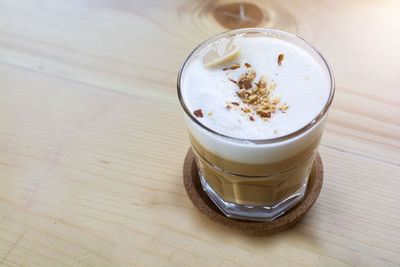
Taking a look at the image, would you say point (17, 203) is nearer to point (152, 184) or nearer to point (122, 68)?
point (152, 184)

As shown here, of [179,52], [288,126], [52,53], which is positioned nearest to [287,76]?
[288,126]

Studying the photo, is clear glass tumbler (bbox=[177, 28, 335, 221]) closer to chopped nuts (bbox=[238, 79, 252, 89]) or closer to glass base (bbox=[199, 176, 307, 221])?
glass base (bbox=[199, 176, 307, 221])

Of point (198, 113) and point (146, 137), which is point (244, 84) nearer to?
point (198, 113)

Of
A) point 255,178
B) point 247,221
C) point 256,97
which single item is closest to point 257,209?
point 247,221

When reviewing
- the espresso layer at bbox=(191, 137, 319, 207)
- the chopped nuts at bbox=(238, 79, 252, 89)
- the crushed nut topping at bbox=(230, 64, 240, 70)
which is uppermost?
the crushed nut topping at bbox=(230, 64, 240, 70)

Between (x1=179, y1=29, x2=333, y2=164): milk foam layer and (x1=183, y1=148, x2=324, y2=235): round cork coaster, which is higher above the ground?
(x1=179, y1=29, x2=333, y2=164): milk foam layer

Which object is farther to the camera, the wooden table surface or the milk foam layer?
the wooden table surface

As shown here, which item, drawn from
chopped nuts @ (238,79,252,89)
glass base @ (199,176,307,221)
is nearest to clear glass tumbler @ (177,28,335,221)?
glass base @ (199,176,307,221)
